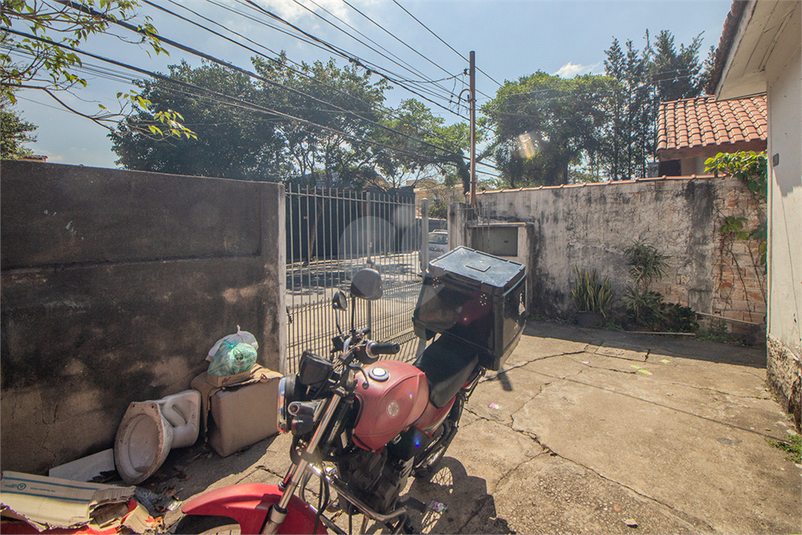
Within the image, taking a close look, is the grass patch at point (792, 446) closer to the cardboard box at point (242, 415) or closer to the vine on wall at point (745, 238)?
the vine on wall at point (745, 238)

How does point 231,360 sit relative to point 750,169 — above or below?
below

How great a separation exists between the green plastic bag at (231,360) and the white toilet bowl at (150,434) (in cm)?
29

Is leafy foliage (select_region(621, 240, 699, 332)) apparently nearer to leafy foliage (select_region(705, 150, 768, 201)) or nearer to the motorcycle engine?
leafy foliage (select_region(705, 150, 768, 201))

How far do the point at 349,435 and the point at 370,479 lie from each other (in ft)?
0.81

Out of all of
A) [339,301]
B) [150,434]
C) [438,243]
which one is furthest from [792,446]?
[438,243]

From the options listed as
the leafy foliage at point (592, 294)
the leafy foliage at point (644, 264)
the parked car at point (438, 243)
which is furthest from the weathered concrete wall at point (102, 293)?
the parked car at point (438, 243)

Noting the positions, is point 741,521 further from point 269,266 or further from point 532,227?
point 532,227

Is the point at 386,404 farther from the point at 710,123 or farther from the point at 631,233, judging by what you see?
the point at 710,123

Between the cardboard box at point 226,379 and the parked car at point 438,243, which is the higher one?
the parked car at point 438,243

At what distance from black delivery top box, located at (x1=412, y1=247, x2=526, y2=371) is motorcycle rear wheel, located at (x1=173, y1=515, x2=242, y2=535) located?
1.48 meters

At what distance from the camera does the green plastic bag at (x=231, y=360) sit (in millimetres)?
2836

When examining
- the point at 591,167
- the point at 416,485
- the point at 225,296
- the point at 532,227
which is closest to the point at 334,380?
the point at 416,485

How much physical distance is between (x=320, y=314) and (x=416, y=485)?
2.31 metres

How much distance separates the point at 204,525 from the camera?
1485mm
